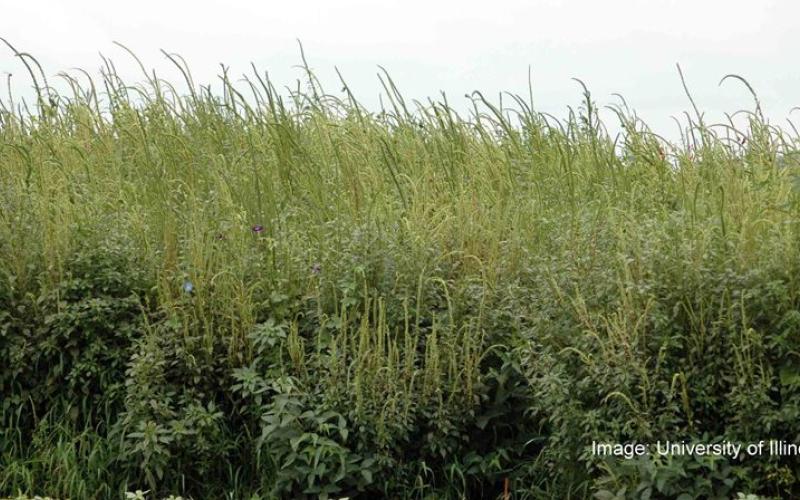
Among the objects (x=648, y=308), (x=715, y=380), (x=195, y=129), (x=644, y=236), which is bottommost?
(x=715, y=380)

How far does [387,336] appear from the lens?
503cm

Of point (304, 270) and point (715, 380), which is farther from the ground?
point (304, 270)

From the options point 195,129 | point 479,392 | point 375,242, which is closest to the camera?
point 479,392

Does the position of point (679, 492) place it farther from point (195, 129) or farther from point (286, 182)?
point (195, 129)

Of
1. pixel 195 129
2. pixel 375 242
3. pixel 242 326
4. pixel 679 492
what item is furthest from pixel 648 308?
pixel 195 129

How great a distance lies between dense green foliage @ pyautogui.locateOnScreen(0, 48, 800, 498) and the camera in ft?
15.0

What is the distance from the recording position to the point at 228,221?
20.1 feet

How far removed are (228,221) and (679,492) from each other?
295cm

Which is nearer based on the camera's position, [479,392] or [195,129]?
[479,392]

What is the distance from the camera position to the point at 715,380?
459 cm

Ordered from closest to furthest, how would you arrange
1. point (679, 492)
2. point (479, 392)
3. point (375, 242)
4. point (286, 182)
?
point (679, 492), point (479, 392), point (375, 242), point (286, 182)

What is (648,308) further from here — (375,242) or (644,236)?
(375,242)

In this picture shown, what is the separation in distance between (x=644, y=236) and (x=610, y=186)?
1780 millimetres

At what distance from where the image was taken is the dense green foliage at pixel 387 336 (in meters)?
4.58
